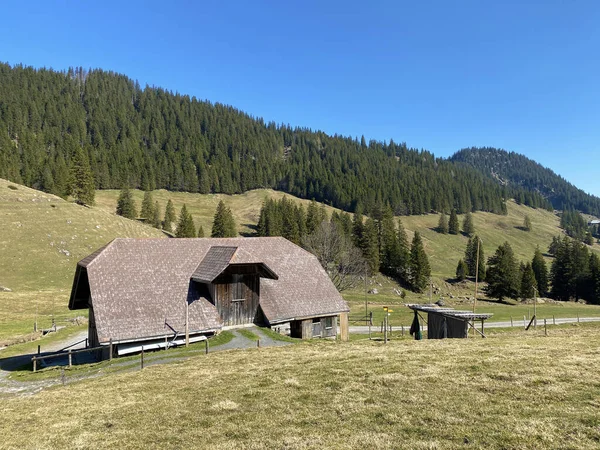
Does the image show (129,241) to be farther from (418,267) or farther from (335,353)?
(418,267)

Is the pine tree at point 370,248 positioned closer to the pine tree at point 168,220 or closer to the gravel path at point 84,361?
the pine tree at point 168,220

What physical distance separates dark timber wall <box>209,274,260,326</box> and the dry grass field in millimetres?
11928

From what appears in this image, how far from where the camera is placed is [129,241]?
105 feet

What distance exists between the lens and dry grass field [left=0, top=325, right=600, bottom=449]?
8828 mm

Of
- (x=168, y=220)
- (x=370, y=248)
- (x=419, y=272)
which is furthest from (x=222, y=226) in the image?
(x=419, y=272)

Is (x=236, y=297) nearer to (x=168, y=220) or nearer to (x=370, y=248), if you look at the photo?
(x=370, y=248)

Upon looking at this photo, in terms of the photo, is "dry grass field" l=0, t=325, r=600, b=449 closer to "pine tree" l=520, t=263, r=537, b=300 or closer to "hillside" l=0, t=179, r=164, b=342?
"hillside" l=0, t=179, r=164, b=342

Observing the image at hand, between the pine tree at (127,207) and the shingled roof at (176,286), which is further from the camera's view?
the pine tree at (127,207)

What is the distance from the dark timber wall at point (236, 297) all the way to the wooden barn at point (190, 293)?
0.08 metres

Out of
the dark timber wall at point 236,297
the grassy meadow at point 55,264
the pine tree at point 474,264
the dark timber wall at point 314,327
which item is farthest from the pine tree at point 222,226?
the dark timber wall at point 236,297

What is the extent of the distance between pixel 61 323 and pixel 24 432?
37579 millimetres

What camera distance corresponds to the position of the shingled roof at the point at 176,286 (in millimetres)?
26406

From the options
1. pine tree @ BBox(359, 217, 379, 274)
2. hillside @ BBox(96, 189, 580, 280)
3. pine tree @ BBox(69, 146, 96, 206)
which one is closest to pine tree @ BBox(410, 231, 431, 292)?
pine tree @ BBox(359, 217, 379, 274)

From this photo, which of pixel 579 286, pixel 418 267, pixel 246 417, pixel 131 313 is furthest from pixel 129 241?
pixel 579 286
